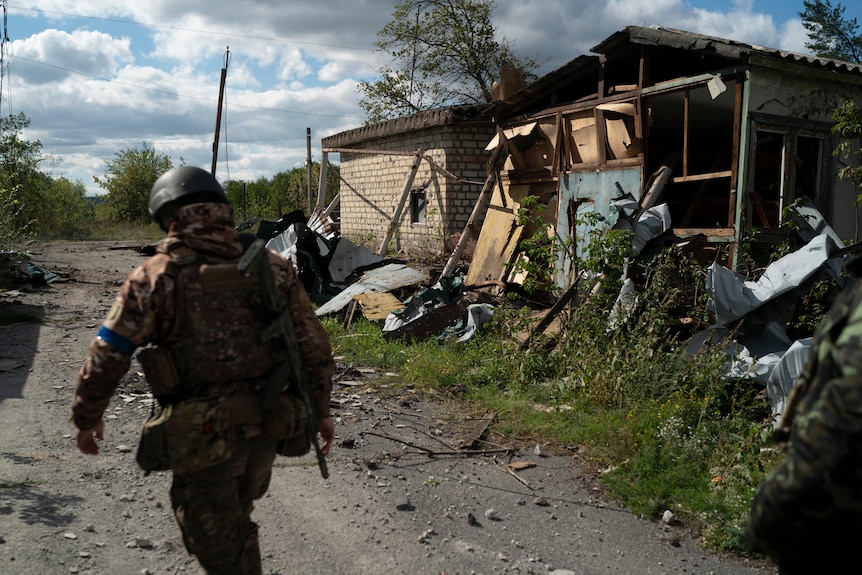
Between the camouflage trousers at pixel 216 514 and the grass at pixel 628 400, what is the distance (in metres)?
2.50

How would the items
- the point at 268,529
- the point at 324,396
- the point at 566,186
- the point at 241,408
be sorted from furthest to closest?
the point at 566,186 → the point at 268,529 → the point at 324,396 → the point at 241,408

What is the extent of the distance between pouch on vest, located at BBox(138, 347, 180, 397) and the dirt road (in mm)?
1304

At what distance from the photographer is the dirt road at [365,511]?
10.8 feet

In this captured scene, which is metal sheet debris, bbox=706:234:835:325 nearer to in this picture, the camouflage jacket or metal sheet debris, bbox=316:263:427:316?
the camouflage jacket

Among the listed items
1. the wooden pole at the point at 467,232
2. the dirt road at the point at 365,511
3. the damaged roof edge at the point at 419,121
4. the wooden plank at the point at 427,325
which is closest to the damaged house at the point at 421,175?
the damaged roof edge at the point at 419,121

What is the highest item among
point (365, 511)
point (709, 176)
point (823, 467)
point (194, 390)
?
point (709, 176)

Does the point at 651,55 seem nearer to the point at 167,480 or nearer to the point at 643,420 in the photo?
the point at 643,420

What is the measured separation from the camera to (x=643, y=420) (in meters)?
4.88

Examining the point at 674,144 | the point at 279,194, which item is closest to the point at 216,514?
the point at 674,144

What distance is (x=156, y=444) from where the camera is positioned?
2.30 meters

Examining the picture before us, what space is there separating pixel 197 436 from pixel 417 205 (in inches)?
438

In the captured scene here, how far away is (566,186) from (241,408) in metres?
7.48

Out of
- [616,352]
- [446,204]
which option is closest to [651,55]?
[616,352]

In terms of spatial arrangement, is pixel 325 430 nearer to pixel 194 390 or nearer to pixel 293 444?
pixel 293 444
